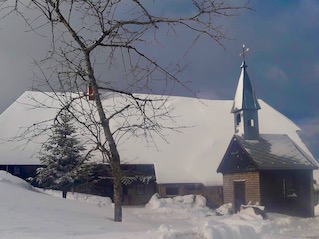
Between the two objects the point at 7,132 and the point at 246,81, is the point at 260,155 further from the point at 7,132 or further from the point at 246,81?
the point at 7,132

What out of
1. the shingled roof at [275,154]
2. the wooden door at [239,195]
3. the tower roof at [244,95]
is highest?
the tower roof at [244,95]

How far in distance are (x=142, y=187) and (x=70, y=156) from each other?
10.4m

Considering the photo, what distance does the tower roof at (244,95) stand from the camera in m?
30.9

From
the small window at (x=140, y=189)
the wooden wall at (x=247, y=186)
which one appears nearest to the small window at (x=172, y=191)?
the small window at (x=140, y=189)

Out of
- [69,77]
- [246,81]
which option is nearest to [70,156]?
[246,81]

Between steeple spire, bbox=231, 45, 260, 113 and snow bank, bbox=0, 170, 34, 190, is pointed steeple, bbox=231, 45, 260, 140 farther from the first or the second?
snow bank, bbox=0, 170, 34, 190

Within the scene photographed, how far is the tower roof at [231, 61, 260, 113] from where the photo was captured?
30.9 m

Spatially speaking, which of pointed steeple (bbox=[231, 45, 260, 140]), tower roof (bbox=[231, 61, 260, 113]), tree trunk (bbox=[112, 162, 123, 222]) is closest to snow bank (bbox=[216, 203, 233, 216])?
pointed steeple (bbox=[231, 45, 260, 140])

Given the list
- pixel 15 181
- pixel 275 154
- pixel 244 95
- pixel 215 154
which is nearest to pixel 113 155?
pixel 15 181

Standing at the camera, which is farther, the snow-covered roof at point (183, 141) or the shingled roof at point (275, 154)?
the snow-covered roof at point (183, 141)

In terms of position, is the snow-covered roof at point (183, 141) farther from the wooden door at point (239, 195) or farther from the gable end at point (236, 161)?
the wooden door at point (239, 195)

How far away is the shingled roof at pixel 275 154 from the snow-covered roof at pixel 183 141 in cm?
621

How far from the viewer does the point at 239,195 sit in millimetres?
30062

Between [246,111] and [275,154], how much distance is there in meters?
3.93
